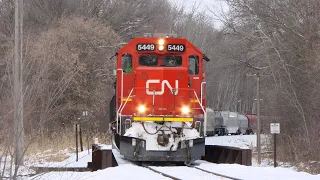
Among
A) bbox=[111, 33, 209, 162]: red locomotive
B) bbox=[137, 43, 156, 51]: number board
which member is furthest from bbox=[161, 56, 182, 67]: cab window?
bbox=[137, 43, 156, 51]: number board

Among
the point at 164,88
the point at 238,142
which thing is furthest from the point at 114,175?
the point at 238,142

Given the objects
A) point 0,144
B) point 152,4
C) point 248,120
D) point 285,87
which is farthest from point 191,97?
A: point 248,120

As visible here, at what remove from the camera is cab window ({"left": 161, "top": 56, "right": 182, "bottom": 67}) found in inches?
571

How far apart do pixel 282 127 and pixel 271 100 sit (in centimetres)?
146

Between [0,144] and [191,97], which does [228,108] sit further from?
[0,144]

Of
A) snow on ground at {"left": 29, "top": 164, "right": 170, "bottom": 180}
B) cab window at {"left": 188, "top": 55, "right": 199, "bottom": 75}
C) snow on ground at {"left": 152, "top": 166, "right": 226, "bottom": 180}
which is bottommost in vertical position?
snow on ground at {"left": 152, "top": 166, "right": 226, "bottom": 180}

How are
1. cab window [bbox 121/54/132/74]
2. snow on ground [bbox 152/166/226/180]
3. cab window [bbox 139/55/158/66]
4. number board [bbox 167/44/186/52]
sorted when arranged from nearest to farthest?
1. snow on ground [bbox 152/166/226/180]
2. number board [bbox 167/44/186/52]
3. cab window [bbox 139/55/158/66]
4. cab window [bbox 121/54/132/74]

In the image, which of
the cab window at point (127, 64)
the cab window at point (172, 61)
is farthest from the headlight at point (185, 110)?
the cab window at point (127, 64)

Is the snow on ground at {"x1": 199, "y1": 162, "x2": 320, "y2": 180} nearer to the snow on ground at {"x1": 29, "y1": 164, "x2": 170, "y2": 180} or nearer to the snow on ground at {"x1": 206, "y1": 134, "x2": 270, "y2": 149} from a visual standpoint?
the snow on ground at {"x1": 29, "y1": 164, "x2": 170, "y2": 180}

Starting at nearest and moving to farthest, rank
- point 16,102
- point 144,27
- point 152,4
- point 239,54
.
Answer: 1. point 16,102
2. point 239,54
3. point 144,27
4. point 152,4

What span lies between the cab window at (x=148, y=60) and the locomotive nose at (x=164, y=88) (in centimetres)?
32

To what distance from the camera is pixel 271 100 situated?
25.8 metres

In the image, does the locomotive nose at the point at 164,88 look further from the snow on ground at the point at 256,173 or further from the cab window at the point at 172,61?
the snow on ground at the point at 256,173

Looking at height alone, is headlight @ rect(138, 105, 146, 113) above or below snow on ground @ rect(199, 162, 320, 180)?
above
